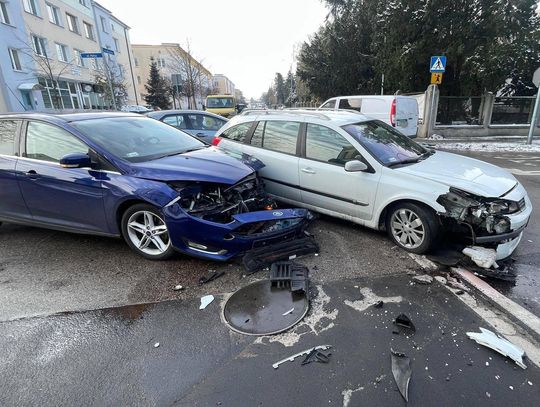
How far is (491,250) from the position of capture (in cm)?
340

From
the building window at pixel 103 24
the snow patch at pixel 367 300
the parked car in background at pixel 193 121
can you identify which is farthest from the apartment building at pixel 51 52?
the snow patch at pixel 367 300

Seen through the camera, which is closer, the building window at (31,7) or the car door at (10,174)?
the car door at (10,174)

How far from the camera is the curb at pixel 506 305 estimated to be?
2.61 m

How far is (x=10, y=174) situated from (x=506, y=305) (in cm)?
564

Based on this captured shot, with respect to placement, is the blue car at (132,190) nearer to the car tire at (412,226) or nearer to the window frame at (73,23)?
the car tire at (412,226)

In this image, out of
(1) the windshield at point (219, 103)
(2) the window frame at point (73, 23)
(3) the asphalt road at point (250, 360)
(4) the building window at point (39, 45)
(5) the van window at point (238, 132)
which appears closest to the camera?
(3) the asphalt road at point (250, 360)

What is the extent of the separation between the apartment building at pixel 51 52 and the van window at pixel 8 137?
1392 centimetres

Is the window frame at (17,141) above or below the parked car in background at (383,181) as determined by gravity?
above

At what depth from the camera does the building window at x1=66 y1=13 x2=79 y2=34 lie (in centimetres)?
2955

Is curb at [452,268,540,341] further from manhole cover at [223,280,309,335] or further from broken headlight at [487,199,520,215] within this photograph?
manhole cover at [223,280,309,335]

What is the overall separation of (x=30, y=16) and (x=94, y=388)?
31.3m

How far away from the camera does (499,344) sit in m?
2.42

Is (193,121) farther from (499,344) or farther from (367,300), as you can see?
(499,344)

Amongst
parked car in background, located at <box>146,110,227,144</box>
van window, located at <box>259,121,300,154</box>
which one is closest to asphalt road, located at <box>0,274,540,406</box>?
van window, located at <box>259,121,300,154</box>
